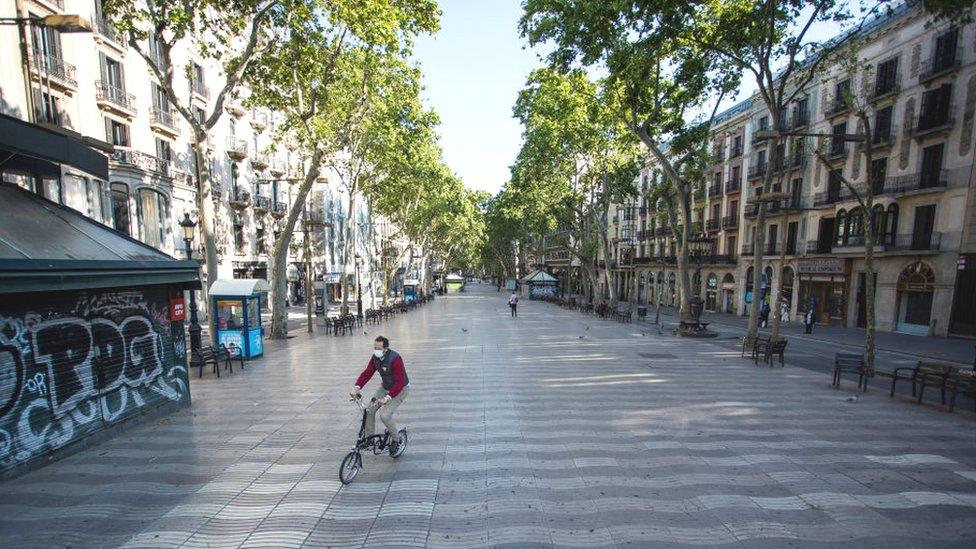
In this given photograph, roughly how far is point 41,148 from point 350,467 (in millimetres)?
6987

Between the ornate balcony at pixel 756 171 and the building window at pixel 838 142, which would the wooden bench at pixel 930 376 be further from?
the ornate balcony at pixel 756 171

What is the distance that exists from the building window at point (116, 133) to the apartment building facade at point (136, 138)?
0.05m

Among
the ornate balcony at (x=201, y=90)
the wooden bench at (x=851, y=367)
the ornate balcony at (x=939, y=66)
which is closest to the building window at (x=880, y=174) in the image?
the ornate balcony at (x=939, y=66)

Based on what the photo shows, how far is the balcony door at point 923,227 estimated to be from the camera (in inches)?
797

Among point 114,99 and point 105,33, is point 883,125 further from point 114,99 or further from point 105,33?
point 105,33

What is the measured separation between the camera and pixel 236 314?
1365cm

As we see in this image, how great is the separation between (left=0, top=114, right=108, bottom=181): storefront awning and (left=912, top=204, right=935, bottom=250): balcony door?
3108cm

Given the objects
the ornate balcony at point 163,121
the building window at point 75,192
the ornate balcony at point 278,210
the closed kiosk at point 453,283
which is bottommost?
the closed kiosk at point 453,283

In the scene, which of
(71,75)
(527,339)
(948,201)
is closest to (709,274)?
(948,201)

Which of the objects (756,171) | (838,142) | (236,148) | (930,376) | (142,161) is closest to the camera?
(930,376)

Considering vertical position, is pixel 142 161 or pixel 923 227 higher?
pixel 142 161

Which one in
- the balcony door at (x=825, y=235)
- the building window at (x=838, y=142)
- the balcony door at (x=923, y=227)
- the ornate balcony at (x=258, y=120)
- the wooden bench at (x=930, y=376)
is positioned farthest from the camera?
the ornate balcony at (x=258, y=120)

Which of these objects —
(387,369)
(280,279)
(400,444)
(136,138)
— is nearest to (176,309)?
(387,369)

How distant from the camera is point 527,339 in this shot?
17.7 m
